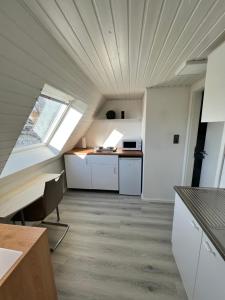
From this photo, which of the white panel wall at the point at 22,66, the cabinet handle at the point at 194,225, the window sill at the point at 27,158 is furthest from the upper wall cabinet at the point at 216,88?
the window sill at the point at 27,158

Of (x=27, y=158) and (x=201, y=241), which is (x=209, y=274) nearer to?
(x=201, y=241)

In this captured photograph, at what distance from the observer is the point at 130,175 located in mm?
2996

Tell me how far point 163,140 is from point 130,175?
0.94 metres

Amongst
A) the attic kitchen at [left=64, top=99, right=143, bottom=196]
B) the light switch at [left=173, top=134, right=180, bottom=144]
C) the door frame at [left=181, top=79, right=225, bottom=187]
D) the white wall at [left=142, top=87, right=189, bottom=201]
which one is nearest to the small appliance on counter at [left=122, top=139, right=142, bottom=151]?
the attic kitchen at [left=64, top=99, right=143, bottom=196]

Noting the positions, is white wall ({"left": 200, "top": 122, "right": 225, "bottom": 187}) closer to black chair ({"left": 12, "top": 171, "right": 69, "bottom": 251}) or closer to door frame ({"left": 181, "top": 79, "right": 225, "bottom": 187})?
door frame ({"left": 181, "top": 79, "right": 225, "bottom": 187})

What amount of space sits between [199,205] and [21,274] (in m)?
1.25

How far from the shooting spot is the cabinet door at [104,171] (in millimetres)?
3033

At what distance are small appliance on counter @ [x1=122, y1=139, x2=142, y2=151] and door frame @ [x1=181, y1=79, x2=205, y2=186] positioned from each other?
0.99 meters

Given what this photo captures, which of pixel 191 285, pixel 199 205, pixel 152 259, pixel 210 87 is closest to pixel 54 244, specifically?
pixel 152 259

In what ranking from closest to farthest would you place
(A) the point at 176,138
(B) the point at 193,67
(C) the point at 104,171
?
1. (B) the point at 193,67
2. (A) the point at 176,138
3. (C) the point at 104,171

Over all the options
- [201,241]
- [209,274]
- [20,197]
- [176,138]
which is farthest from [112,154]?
[209,274]

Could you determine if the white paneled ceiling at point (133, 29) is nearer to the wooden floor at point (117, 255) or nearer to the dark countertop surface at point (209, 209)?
the dark countertop surface at point (209, 209)

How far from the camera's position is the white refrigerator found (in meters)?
2.93

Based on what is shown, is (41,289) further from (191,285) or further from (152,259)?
(152,259)
